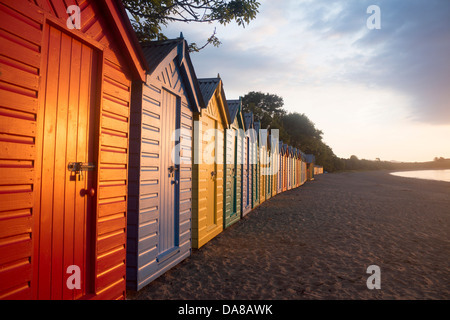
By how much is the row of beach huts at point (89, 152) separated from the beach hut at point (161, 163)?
0.06 feet

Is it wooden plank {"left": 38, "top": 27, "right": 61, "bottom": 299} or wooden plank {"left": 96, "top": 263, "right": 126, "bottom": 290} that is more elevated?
wooden plank {"left": 38, "top": 27, "right": 61, "bottom": 299}

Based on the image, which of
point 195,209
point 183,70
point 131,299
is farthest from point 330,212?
point 131,299

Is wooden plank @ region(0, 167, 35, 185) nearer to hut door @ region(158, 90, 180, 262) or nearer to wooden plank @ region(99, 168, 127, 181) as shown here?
wooden plank @ region(99, 168, 127, 181)

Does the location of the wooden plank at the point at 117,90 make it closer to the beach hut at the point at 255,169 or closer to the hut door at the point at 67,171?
the hut door at the point at 67,171

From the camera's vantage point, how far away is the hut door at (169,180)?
196 inches

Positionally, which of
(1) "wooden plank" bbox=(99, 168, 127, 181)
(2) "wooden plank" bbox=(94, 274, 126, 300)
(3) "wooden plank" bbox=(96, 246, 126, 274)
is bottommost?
(2) "wooden plank" bbox=(94, 274, 126, 300)

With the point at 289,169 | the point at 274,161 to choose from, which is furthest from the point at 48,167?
the point at 289,169

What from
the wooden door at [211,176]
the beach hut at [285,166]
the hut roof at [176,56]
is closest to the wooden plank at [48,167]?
the hut roof at [176,56]

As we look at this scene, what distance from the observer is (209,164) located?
745cm

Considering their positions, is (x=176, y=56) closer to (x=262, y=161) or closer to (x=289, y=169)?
(x=262, y=161)

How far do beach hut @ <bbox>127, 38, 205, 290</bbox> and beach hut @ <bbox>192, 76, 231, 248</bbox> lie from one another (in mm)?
485

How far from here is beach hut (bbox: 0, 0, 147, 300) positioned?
2.30 metres

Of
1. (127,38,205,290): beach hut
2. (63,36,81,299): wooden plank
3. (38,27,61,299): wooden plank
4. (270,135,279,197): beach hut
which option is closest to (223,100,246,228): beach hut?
(127,38,205,290): beach hut
